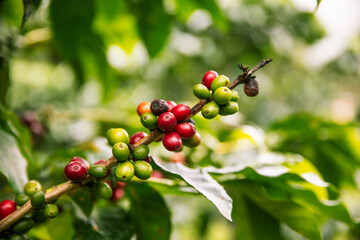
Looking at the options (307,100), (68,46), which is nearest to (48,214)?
(68,46)

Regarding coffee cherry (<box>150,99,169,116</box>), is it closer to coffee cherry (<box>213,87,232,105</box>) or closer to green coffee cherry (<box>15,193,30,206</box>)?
coffee cherry (<box>213,87,232,105</box>)

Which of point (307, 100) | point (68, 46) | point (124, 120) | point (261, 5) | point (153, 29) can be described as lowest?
point (124, 120)

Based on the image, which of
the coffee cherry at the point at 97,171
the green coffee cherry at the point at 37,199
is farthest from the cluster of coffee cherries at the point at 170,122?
the green coffee cherry at the point at 37,199

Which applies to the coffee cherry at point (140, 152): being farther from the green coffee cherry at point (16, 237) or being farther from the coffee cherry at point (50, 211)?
the green coffee cherry at point (16, 237)

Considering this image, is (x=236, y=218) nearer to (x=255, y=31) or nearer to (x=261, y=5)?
(x=255, y=31)

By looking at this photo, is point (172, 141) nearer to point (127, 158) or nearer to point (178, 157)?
point (127, 158)

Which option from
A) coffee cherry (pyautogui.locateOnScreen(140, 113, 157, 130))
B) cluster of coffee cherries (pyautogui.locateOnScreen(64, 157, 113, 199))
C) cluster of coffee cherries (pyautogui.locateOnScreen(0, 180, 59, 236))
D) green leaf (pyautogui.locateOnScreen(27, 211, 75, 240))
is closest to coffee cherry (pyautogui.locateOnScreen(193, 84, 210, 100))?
coffee cherry (pyautogui.locateOnScreen(140, 113, 157, 130))
